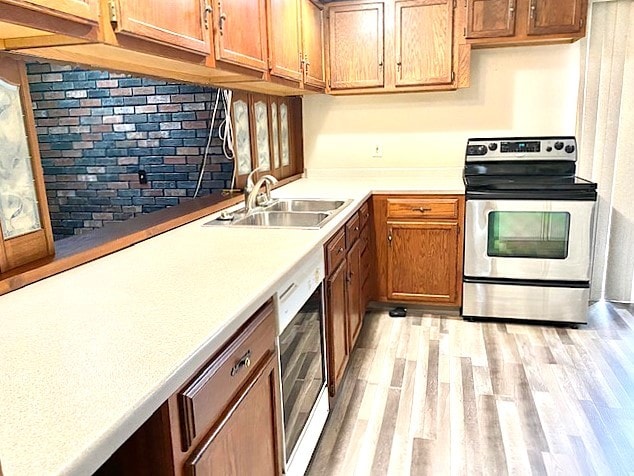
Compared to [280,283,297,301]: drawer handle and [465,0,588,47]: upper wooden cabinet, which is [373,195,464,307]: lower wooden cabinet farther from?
[280,283,297,301]: drawer handle

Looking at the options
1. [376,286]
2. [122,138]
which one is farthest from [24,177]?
[376,286]

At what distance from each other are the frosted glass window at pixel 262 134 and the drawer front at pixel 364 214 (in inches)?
26.9

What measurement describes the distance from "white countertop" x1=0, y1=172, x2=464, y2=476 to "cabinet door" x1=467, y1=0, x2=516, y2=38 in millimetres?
2034

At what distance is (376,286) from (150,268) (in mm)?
2054

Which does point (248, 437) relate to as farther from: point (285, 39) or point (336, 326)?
point (285, 39)

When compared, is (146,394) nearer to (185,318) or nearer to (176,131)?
(185,318)

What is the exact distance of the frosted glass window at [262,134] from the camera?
3061 millimetres

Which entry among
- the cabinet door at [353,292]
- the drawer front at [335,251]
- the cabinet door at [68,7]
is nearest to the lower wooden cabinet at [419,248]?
the cabinet door at [353,292]

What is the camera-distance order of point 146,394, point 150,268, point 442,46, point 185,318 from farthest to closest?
point 442,46 < point 150,268 < point 185,318 < point 146,394

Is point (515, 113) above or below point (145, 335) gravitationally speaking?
above

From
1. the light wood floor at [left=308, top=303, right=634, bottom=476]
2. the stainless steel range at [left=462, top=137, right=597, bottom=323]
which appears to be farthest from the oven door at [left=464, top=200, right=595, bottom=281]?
the light wood floor at [left=308, top=303, right=634, bottom=476]

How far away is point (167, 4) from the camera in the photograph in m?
1.51

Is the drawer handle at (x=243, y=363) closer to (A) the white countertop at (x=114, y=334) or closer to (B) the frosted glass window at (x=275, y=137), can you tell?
(A) the white countertop at (x=114, y=334)

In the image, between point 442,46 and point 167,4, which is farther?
point 442,46
